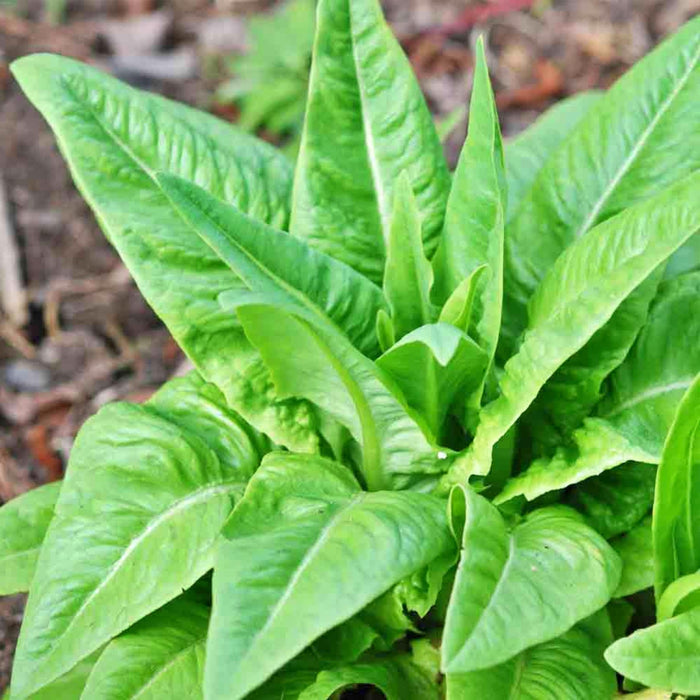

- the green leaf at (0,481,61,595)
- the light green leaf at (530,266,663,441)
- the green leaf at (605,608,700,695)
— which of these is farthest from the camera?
the green leaf at (0,481,61,595)

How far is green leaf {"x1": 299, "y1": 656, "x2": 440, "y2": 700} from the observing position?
2.28 metres

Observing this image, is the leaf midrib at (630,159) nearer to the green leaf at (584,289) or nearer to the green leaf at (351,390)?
the green leaf at (584,289)

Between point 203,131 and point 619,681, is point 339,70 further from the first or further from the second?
point 619,681

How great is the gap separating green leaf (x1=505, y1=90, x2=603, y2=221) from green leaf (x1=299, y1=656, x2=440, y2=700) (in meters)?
1.23

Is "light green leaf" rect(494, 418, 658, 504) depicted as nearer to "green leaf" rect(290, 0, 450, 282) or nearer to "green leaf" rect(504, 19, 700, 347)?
"green leaf" rect(504, 19, 700, 347)

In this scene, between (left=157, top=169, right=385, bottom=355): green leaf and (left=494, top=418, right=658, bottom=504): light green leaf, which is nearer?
(left=157, top=169, right=385, bottom=355): green leaf

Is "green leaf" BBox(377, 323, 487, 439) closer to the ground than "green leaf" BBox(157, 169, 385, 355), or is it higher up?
closer to the ground

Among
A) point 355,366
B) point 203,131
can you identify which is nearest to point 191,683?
point 355,366

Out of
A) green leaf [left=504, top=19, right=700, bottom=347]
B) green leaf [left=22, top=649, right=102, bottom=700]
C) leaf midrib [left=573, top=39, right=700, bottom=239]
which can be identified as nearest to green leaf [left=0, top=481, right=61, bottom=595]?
green leaf [left=22, top=649, right=102, bottom=700]

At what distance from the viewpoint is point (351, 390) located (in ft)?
7.63

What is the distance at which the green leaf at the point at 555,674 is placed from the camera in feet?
7.10

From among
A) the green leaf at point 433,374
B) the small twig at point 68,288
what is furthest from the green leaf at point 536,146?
the small twig at point 68,288

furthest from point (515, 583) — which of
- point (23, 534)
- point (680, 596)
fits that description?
point (23, 534)

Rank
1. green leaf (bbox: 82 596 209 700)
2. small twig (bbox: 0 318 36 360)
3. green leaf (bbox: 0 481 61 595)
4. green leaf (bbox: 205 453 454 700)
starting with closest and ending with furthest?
green leaf (bbox: 205 453 454 700) → green leaf (bbox: 82 596 209 700) → green leaf (bbox: 0 481 61 595) → small twig (bbox: 0 318 36 360)
